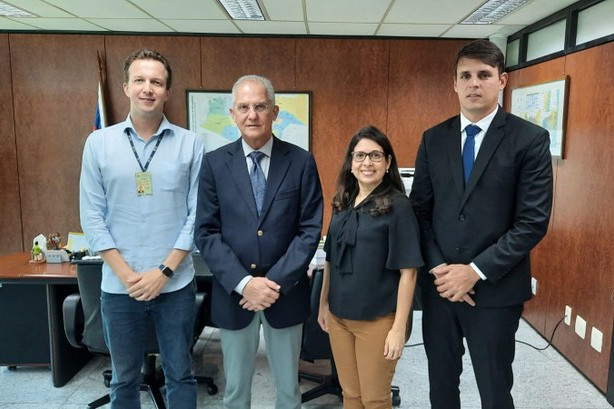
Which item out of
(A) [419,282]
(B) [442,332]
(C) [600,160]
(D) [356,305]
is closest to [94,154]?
(D) [356,305]

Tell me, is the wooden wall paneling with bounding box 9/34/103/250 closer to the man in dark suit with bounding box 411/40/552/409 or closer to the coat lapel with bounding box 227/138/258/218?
the coat lapel with bounding box 227/138/258/218

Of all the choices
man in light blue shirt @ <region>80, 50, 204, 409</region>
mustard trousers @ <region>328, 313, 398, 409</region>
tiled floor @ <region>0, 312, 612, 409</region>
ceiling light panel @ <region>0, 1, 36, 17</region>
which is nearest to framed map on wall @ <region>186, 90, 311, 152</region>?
ceiling light panel @ <region>0, 1, 36, 17</region>

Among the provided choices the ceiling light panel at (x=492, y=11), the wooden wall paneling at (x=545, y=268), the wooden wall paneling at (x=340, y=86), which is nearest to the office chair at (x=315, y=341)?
the wooden wall paneling at (x=545, y=268)

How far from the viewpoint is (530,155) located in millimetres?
1496

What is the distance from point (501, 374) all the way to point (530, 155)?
79cm

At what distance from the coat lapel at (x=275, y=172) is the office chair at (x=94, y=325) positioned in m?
0.98

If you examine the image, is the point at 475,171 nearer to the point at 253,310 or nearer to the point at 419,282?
the point at 419,282

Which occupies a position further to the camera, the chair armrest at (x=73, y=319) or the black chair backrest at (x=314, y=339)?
the chair armrest at (x=73, y=319)

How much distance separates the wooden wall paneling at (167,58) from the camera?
180 inches

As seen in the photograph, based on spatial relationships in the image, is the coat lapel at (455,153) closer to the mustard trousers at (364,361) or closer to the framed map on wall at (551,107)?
the mustard trousers at (364,361)

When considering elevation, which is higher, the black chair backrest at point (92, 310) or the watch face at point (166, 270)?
the watch face at point (166, 270)

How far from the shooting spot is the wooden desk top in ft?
8.35

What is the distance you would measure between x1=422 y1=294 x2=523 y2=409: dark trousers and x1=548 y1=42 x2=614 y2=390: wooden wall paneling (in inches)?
60.5

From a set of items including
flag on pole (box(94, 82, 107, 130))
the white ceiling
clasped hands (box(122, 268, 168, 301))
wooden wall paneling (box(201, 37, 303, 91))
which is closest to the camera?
clasped hands (box(122, 268, 168, 301))
